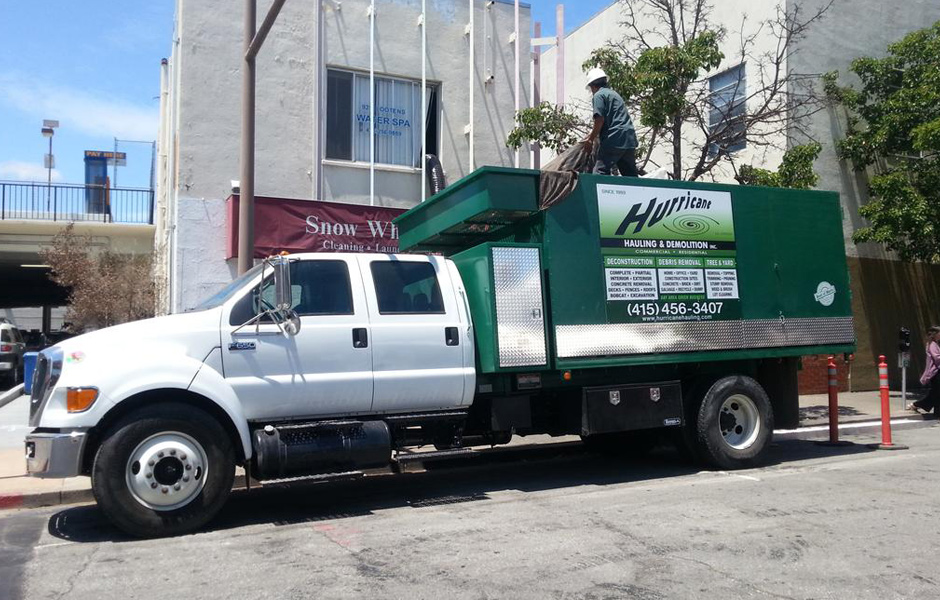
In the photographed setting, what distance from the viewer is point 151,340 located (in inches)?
261

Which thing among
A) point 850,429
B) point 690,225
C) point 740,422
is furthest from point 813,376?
point 690,225

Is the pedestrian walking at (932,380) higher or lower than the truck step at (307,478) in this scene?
higher

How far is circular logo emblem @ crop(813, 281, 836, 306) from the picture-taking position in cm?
959

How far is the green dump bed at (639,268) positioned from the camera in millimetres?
7906

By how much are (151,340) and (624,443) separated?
18.8 ft

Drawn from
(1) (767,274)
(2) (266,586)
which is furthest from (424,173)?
(2) (266,586)

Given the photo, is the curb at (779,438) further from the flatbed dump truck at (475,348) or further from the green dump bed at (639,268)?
the green dump bed at (639,268)

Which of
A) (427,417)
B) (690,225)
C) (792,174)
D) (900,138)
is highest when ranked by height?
(900,138)

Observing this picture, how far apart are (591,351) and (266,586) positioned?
410 centimetres

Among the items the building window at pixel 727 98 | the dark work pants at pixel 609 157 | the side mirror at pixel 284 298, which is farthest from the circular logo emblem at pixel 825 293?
the side mirror at pixel 284 298

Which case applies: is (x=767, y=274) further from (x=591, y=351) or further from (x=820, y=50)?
(x=820, y=50)

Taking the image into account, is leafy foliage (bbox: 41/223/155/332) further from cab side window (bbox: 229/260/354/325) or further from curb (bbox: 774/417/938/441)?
curb (bbox: 774/417/938/441)

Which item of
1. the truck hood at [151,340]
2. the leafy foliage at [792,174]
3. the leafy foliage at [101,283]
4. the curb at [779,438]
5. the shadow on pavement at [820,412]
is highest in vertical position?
the leafy foliage at [792,174]

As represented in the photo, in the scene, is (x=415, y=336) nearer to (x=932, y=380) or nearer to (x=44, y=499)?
(x=44, y=499)
